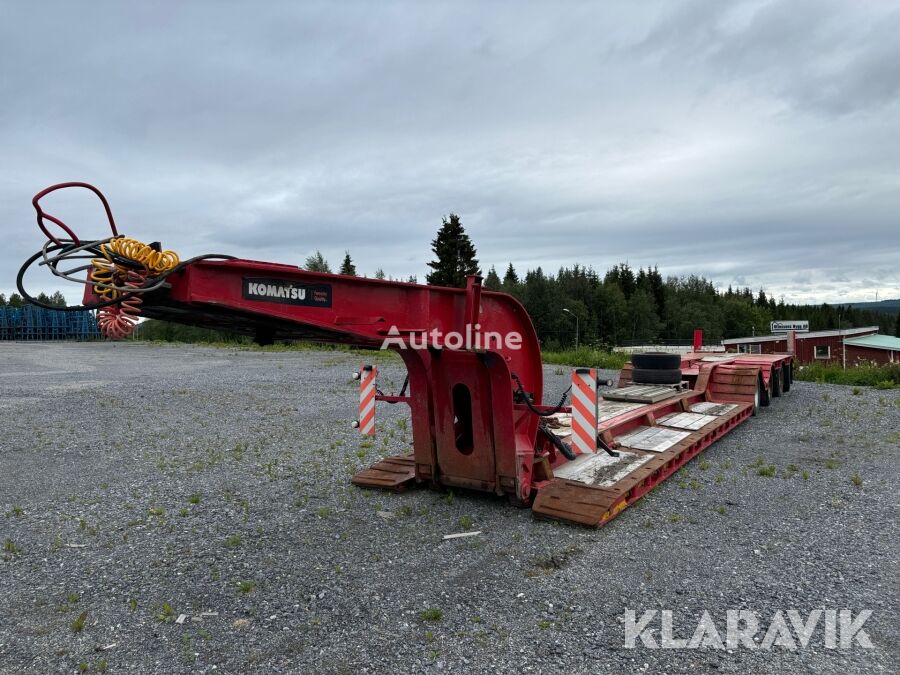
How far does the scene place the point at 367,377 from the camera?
588 cm

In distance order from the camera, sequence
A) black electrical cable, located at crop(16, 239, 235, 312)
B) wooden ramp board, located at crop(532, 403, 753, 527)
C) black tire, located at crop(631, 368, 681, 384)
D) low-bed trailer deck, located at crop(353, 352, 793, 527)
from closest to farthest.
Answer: black electrical cable, located at crop(16, 239, 235, 312) < wooden ramp board, located at crop(532, 403, 753, 527) < low-bed trailer deck, located at crop(353, 352, 793, 527) < black tire, located at crop(631, 368, 681, 384)

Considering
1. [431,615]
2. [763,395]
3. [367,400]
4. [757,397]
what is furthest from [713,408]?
[431,615]

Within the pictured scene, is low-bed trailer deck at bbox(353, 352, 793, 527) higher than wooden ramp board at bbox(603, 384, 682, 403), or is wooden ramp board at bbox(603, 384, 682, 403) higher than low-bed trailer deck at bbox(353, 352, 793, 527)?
wooden ramp board at bbox(603, 384, 682, 403)

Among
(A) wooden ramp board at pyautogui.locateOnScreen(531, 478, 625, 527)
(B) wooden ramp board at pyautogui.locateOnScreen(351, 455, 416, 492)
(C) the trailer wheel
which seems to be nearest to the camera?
(A) wooden ramp board at pyautogui.locateOnScreen(531, 478, 625, 527)

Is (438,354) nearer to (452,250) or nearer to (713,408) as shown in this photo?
(713,408)

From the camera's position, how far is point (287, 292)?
4004mm

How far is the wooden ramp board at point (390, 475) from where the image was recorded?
604 cm

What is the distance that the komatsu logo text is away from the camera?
383cm

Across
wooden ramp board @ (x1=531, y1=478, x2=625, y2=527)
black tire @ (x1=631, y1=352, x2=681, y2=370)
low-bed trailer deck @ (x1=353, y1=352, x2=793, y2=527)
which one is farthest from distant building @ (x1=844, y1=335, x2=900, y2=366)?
wooden ramp board @ (x1=531, y1=478, x2=625, y2=527)

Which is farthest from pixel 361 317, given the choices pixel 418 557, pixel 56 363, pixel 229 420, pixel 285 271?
pixel 56 363

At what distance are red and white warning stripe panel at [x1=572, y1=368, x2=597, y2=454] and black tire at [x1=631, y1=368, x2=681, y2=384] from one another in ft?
18.8

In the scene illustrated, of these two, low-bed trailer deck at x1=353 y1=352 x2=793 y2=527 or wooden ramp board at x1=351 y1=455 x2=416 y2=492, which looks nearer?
low-bed trailer deck at x1=353 y1=352 x2=793 y2=527

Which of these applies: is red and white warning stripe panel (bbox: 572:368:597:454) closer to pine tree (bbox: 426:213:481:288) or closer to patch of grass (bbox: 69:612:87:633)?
patch of grass (bbox: 69:612:87:633)

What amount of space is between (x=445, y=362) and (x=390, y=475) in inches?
63.7
